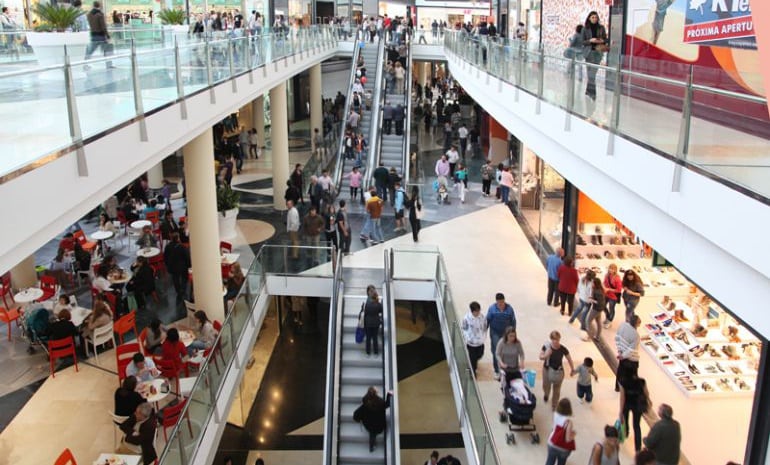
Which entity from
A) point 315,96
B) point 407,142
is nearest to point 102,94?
point 407,142

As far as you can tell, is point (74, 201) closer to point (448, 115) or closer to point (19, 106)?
point (19, 106)

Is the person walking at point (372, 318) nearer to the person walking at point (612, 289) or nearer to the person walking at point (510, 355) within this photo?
the person walking at point (510, 355)

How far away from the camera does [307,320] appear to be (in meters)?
15.8

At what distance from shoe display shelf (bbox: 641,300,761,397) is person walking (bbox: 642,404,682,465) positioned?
1.71 m

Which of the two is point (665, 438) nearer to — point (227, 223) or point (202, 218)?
point (202, 218)

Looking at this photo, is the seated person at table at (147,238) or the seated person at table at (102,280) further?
the seated person at table at (147,238)

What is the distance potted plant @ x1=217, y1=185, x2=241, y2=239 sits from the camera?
15.9 m

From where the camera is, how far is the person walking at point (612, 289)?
1073 cm

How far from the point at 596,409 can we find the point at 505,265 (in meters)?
5.92

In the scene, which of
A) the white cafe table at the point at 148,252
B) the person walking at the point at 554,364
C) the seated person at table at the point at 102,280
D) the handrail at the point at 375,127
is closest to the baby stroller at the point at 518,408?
the person walking at the point at 554,364

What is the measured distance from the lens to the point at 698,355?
28.9 ft

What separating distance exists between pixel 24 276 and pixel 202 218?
4.31 metres

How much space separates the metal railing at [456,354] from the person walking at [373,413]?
1.09 m

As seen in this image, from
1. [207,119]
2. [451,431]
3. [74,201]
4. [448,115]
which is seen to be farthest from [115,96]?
[448,115]
